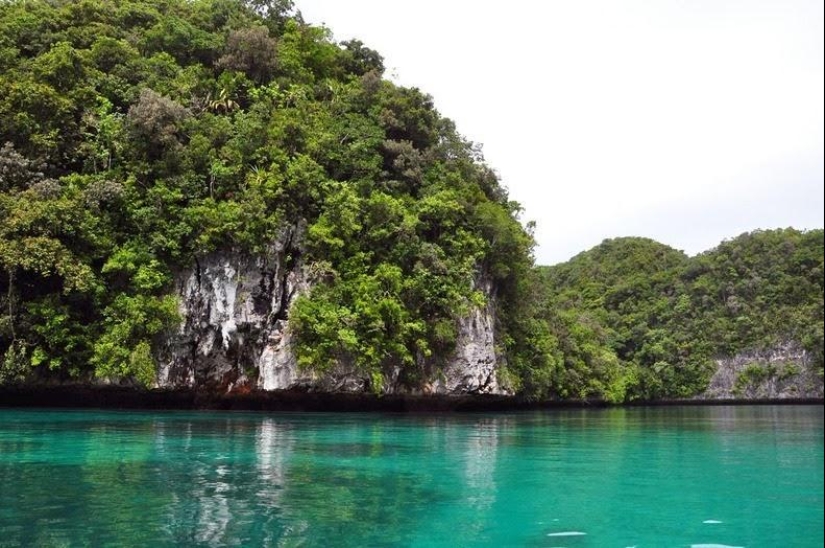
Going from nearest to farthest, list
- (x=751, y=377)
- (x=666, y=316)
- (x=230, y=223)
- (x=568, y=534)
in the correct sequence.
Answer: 1. (x=568, y=534)
2. (x=230, y=223)
3. (x=751, y=377)
4. (x=666, y=316)

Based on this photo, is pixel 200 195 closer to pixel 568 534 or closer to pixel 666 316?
pixel 568 534

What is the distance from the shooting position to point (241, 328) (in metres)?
21.5

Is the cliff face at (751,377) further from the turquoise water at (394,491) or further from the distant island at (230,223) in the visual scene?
the turquoise water at (394,491)

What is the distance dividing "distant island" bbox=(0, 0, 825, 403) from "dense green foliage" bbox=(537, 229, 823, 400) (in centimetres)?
1304

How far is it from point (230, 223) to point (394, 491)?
1509 centimetres

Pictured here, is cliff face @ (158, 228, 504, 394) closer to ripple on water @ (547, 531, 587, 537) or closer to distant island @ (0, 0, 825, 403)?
distant island @ (0, 0, 825, 403)

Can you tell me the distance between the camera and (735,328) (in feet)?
169

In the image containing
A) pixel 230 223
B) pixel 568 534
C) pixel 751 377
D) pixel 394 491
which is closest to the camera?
pixel 568 534

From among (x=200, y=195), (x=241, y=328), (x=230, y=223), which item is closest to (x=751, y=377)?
(x=241, y=328)

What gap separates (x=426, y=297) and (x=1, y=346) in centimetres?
1324

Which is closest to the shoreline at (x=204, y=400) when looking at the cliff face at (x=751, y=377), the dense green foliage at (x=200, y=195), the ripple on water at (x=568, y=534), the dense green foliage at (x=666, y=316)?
the dense green foliage at (x=200, y=195)

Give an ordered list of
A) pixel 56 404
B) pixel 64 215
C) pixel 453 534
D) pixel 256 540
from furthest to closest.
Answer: pixel 56 404 → pixel 64 215 → pixel 453 534 → pixel 256 540

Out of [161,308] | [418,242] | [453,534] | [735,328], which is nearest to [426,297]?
[418,242]

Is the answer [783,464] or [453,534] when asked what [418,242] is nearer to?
[783,464]
